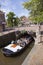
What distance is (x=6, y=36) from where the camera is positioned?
3177 centimetres

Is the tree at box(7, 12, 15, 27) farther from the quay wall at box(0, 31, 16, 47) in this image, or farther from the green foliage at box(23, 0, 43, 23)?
the green foliage at box(23, 0, 43, 23)

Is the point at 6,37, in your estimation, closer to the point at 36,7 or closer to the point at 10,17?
the point at 36,7

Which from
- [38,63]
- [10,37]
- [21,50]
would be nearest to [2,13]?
[10,37]

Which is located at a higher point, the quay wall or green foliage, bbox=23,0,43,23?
green foliage, bbox=23,0,43,23

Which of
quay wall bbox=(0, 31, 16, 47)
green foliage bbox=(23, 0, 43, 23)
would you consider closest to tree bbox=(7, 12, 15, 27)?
quay wall bbox=(0, 31, 16, 47)

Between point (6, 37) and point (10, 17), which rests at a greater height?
point (10, 17)

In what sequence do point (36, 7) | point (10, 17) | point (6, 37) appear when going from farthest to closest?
point (10, 17), point (6, 37), point (36, 7)

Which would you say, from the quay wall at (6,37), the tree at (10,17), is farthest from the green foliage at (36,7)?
the tree at (10,17)

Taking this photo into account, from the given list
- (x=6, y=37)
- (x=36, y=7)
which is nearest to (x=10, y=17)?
(x=6, y=37)

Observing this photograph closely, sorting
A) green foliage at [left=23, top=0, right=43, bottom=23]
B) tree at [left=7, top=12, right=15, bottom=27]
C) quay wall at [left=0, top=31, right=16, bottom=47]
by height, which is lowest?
quay wall at [left=0, top=31, right=16, bottom=47]

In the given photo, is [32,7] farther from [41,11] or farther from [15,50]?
[15,50]

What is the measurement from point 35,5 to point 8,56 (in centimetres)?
671

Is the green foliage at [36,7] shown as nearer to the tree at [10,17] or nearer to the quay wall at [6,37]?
the quay wall at [6,37]

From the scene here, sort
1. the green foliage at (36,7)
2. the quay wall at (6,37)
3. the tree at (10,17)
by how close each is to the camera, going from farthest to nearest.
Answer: the tree at (10,17)
the quay wall at (6,37)
the green foliage at (36,7)
